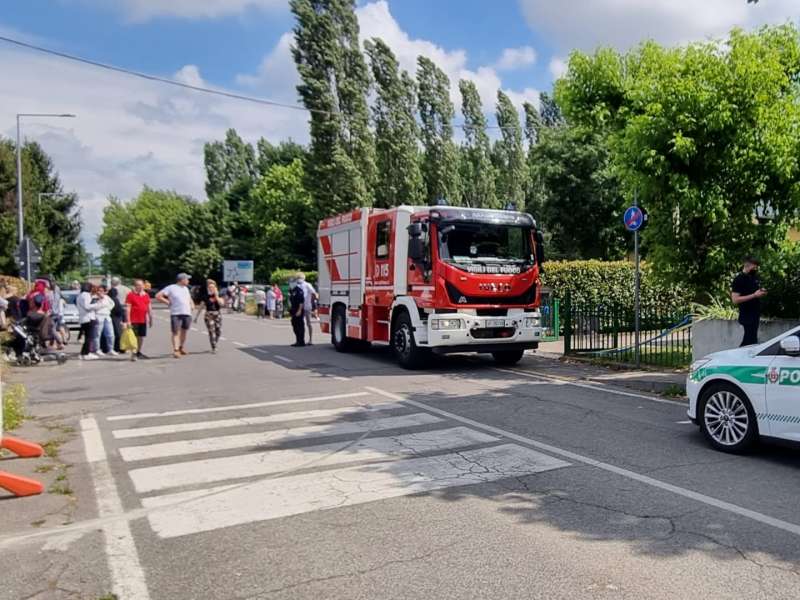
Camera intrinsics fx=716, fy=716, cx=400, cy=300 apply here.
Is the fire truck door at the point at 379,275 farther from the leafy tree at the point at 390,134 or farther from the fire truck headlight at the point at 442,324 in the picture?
the leafy tree at the point at 390,134

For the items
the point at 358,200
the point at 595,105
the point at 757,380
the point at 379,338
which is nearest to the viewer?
the point at 757,380

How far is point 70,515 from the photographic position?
5.17 m

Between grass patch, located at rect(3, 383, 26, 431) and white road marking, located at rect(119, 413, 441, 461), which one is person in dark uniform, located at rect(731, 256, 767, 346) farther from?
grass patch, located at rect(3, 383, 26, 431)

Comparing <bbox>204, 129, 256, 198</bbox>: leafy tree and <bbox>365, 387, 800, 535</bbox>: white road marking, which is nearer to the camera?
<bbox>365, 387, 800, 535</bbox>: white road marking

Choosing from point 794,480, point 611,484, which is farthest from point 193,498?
point 794,480

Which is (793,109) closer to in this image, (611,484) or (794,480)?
(794,480)

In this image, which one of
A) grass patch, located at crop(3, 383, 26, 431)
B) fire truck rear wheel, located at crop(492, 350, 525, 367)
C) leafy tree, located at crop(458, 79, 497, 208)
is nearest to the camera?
grass patch, located at crop(3, 383, 26, 431)

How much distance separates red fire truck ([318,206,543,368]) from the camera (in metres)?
12.4

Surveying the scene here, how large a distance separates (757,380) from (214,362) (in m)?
11.2

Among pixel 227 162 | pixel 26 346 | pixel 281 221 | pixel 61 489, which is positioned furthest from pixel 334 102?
pixel 227 162

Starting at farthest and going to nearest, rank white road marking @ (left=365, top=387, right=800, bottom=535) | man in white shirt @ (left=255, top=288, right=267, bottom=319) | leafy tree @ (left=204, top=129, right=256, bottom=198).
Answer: leafy tree @ (left=204, top=129, right=256, bottom=198) → man in white shirt @ (left=255, top=288, right=267, bottom=319) → white road marking @ (left=365, top=387, right=800, bottom=535)

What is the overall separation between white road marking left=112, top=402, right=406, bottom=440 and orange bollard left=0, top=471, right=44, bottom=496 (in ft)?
7.17

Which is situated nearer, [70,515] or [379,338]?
[70,515]

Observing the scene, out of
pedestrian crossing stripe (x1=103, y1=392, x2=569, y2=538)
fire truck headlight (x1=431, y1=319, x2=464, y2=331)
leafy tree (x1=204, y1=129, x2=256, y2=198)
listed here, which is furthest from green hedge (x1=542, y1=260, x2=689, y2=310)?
leafy tree (x1=204, y1=129, x2=256, y2=198)
